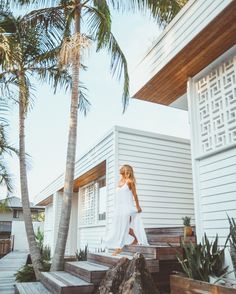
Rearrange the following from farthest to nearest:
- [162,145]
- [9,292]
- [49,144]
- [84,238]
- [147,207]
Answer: [49,144] → [84,238] → [162,145] → [147,207] → [9,292]

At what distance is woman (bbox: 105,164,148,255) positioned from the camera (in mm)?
5246

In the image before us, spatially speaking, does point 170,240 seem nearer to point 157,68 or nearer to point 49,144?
point 157,68

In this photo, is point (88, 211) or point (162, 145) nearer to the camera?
point (162, 145)

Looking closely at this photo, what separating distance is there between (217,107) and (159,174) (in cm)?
322

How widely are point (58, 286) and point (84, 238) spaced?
648cm

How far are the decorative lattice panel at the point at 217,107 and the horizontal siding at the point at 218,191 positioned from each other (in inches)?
8.4

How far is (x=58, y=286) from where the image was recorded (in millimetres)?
4309

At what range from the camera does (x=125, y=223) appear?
17.3ft

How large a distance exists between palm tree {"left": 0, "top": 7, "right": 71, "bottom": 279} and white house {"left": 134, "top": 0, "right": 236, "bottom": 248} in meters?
4.34

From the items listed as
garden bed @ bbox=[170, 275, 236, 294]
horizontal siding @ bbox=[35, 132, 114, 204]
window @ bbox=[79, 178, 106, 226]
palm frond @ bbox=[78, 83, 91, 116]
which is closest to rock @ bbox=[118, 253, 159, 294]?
garden bed @ bbox=[170, 275, 236, 294]

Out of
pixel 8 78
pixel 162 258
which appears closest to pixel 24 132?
pixel 8 78

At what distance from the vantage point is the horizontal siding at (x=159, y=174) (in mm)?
7102

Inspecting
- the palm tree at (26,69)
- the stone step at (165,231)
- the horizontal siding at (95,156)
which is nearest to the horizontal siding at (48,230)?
the horizontal siding at (95,156)

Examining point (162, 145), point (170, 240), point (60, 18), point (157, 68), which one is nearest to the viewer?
point (157, 68)
